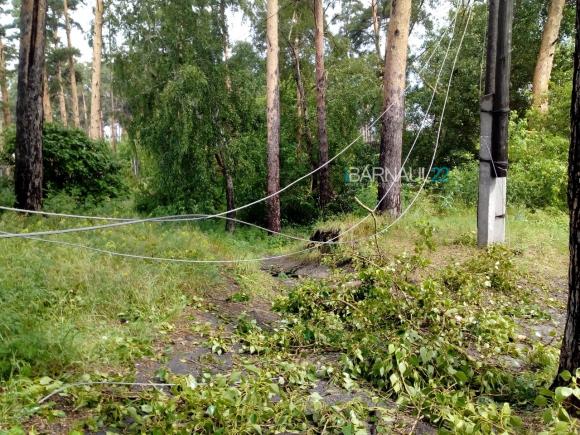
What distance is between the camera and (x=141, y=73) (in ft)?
32.9

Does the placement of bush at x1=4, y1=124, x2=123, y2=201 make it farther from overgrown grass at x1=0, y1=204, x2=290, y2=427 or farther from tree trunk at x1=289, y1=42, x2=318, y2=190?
tree trunk at x1=289, y1=42, x2=318, y2=190

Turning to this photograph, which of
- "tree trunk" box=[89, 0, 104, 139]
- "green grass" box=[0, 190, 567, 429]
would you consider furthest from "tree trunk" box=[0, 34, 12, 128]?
"green grass" box=[0, 190, 567, 429]

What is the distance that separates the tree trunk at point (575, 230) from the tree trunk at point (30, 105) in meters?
7.49

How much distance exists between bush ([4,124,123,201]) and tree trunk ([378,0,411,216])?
677 centimetres

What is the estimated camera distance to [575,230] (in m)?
2.18

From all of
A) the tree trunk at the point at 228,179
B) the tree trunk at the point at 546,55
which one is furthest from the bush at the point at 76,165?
the tree trunk at the point at 546,55

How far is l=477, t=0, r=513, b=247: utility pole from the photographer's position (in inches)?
215

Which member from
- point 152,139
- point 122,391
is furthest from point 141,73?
point 122,391

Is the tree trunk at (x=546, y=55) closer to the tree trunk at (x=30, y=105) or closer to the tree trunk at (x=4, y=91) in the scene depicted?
the tree trunk at (x=30, y=105)

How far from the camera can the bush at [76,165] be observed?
30.6ft

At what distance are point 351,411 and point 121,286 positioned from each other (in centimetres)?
252

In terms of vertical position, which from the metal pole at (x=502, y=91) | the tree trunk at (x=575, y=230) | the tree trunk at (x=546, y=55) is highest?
the tree trunk at (x=546, y=55)

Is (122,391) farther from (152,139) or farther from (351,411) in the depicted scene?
(152,139)

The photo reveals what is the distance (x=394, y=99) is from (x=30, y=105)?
6.10 metres
